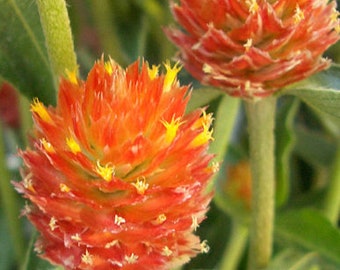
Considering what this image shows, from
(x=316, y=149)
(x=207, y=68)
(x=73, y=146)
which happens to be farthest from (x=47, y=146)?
(x=316, y=149)

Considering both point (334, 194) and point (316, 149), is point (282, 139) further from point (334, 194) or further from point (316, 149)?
point (316, 149)

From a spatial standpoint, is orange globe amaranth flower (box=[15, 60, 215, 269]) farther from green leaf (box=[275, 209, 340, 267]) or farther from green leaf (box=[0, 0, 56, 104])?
green leaf (box=[275, 209, 340, 267])

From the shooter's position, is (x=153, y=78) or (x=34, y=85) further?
(x=34, y=85)

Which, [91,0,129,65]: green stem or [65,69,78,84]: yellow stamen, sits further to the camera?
[91,0,129,65]: green stem

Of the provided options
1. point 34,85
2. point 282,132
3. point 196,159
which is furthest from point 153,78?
point 282,132

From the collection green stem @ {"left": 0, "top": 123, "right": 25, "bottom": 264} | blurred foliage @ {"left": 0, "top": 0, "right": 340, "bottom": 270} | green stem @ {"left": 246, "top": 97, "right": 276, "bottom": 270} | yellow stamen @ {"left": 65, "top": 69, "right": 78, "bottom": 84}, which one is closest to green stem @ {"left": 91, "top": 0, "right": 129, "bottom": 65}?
blurred foliage @ {"left": 0, "top": 0, "right": 340, "bottom": 270}

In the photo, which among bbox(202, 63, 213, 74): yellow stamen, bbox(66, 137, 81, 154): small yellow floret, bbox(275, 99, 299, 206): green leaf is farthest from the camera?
bbox(275, 99, 299, 206): green leaf

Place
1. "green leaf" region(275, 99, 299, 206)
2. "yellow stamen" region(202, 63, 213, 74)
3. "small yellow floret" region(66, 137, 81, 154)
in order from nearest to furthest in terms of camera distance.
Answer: "small yellow floret" region(66, 137, 81, 154), "yellow stamen" region(202, 63, 213, 74), "green leaf" region(275, 99, 299, 206)

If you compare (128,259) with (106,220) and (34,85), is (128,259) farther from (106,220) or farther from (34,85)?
(34,85)

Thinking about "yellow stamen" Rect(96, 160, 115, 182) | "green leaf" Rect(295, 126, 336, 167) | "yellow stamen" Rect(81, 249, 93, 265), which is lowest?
"yellow stamen" Rect(81, 249, 93, 265)
